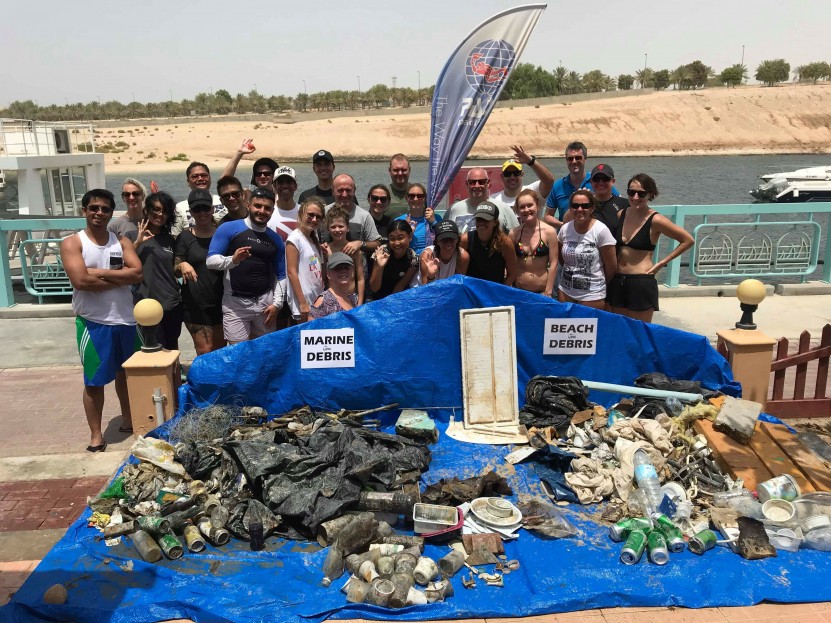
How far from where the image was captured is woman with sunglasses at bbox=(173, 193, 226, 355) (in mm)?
5715

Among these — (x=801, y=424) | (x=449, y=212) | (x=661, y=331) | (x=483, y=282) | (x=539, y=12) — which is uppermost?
(x=539, y=12)

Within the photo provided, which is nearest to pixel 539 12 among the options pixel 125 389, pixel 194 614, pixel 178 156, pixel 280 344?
pixel 280 344

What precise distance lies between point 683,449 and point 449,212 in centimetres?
296

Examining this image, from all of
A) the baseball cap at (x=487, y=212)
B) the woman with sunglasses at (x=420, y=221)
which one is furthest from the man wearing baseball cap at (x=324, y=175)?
the baseball cap at (x=487, y=212)

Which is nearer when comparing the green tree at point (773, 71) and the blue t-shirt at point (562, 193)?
the blue t-shirt at point (562, 193)

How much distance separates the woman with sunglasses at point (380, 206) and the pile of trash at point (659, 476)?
203 centimetres

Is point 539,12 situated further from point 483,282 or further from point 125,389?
point 125,389

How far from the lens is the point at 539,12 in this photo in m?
6.72

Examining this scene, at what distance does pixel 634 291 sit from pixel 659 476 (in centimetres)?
199

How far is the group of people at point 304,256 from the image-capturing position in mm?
5434

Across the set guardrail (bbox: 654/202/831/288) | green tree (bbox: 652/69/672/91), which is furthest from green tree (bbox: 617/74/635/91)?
guardrail (bbox: 654/202/831/288)

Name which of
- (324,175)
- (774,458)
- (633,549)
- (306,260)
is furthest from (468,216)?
A: (633,549)

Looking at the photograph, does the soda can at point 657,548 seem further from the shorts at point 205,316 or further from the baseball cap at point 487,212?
the shorts at point 205,316

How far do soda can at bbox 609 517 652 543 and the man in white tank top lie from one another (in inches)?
157
